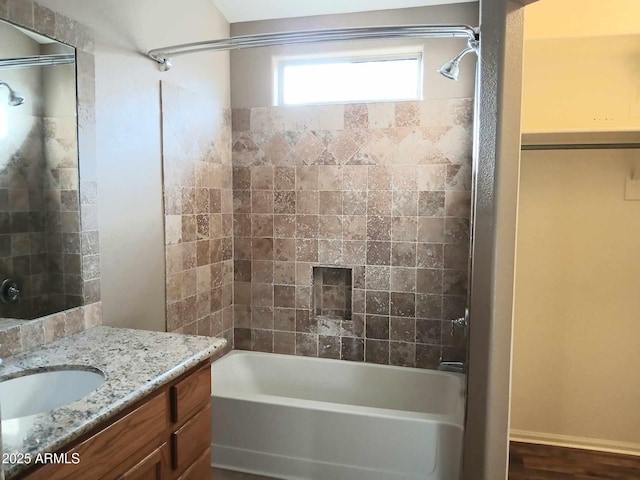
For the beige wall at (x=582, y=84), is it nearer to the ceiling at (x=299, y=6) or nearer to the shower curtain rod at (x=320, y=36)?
the shower curtain rod at (x=320, y=36)

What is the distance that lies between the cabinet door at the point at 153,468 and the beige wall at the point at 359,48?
2.28 metres

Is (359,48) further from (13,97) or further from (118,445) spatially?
(118,445)

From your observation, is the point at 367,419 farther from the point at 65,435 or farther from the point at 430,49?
the point at 430,49

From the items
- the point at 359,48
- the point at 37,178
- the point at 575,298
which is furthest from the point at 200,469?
the point at 359,48

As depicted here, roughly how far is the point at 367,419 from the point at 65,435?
154 centimetres

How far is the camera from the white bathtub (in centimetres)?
220

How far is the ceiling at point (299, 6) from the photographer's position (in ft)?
9.19

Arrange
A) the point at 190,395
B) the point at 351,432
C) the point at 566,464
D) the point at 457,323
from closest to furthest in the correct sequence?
the point at 190,395, the point at 351,432, the point at 566,464, the point at 457,323

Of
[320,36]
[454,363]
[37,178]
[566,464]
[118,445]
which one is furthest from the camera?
[454,363]

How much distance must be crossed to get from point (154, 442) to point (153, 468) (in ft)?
0.26

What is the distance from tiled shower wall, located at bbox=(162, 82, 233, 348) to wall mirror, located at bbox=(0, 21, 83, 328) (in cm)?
65

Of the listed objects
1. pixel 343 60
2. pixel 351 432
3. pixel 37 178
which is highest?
pixel 343 60

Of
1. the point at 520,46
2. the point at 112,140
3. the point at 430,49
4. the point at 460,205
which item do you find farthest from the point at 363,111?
the point at 112,140

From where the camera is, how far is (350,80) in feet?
9.93
